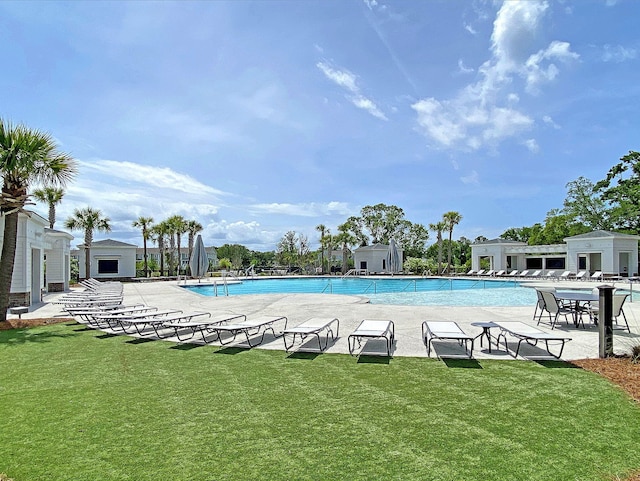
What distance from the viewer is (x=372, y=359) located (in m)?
6.21

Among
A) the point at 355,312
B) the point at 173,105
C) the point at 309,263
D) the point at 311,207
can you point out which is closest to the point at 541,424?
the point at 355,312

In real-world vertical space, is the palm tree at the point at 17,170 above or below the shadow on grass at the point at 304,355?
above

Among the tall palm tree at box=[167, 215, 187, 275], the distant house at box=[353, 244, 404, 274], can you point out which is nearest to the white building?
the distant house at box=[353, 244, 404, 274]

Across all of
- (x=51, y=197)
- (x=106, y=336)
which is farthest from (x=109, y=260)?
(x=106, y=336)

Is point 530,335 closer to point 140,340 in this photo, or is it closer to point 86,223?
point 140,340

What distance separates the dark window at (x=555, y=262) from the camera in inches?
1580

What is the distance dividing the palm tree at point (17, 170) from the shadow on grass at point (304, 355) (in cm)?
830

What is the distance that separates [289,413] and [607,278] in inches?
1290

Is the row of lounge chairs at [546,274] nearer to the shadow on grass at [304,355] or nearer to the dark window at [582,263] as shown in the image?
the dark window at [582,263]

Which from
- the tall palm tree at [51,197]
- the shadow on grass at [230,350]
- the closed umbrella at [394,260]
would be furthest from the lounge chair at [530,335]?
the tall palm tree at [51,197]

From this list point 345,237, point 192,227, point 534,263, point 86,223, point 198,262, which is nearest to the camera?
point 198,262

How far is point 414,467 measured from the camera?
9.60ft

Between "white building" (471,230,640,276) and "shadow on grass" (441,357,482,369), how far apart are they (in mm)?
32301

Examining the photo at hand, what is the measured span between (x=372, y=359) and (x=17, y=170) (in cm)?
1028
